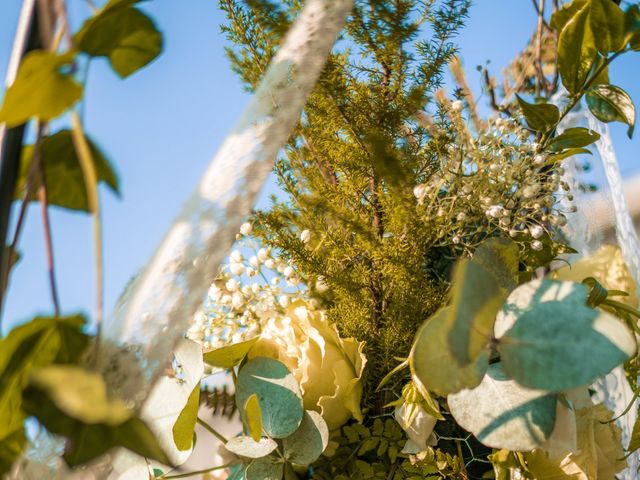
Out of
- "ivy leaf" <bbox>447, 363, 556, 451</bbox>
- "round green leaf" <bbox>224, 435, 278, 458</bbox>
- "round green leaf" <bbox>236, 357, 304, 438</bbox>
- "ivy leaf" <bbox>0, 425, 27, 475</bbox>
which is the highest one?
"ivy leaf" <bbox>0, 425, 27, 475</bbox>

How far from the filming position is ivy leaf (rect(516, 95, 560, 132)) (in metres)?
0.39

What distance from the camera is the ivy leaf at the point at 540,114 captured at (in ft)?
1.28

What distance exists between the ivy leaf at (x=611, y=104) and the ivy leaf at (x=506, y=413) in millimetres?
230

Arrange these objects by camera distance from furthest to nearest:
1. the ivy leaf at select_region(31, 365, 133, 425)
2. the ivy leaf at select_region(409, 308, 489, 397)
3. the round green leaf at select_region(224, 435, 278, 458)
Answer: the round green leaf at select_region(224, 435, 278, 458), the ivy leaf at select_region(409, 308, 489, 397), the ivy leaf at select_region(31, 365, 133, 425)

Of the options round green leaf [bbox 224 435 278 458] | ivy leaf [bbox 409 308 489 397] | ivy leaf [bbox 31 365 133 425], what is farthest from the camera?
round green leaf [bbox 224 435 278 458]

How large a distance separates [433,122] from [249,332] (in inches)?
8.1

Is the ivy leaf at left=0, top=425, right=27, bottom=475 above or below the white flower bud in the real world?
above

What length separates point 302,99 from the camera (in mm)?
208

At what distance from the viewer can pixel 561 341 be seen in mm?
217

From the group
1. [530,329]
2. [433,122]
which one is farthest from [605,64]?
[530,329]

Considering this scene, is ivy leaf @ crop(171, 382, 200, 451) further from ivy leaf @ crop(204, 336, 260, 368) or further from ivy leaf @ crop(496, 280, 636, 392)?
ivy leaf @ crop(496, 280, 636, 392)

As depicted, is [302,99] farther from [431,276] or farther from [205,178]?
[431,276]

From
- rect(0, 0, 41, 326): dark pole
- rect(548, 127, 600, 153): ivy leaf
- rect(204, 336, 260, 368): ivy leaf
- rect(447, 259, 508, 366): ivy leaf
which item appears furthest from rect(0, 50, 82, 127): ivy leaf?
rect(548, 127, 600, 153): ivy leaf

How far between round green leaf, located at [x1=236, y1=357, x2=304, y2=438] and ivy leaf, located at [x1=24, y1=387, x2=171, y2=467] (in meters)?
0.20
